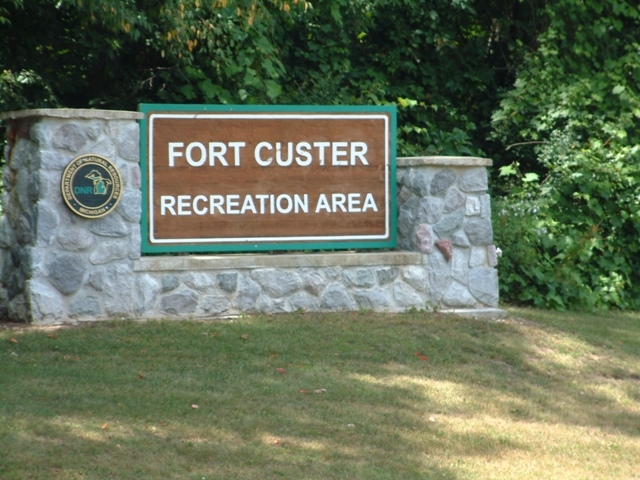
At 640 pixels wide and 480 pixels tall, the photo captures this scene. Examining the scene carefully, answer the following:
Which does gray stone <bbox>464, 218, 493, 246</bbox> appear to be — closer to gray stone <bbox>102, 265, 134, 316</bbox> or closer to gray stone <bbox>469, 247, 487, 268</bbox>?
gray stone <bbox>469, 247, 487, 268</bbox>

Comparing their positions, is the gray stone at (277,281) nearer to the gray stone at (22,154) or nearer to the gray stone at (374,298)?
the gray stone at (374,298)

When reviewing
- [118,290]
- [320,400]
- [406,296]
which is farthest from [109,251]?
[406,296]

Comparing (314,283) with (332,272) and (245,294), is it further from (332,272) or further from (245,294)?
(245,294)

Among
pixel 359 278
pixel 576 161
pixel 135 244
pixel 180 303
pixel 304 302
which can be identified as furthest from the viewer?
pixel 576 161

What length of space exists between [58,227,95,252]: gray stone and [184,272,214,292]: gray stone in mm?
838

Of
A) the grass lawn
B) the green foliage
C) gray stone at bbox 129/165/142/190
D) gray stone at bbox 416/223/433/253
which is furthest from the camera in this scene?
the green foliage

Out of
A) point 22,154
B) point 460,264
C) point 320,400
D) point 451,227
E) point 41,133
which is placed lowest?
point 320,400

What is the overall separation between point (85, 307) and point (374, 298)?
7.92 feet

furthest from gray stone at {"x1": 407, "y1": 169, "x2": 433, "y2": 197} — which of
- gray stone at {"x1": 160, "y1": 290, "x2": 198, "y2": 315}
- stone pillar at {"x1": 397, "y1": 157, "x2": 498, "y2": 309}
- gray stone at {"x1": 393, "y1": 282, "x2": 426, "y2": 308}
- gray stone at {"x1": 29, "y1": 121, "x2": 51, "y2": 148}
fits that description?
gray stone at {"x1": 29, "y1": 121, "x2": 51, "y2": 148}

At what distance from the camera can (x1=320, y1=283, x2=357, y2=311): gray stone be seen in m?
8.34

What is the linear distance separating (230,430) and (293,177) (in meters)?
3.28

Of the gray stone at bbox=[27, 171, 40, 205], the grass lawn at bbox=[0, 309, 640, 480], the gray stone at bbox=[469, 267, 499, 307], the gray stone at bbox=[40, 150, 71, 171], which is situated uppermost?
the gray stone at bbox=[40, 150, 71, 171]

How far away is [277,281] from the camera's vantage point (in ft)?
26.9

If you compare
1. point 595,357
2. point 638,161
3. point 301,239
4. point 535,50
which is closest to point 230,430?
point 301,239
